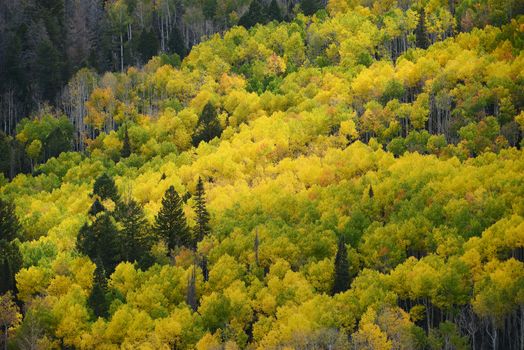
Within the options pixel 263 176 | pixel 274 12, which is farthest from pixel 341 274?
pixel 274 12

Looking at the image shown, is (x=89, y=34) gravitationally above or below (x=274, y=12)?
below

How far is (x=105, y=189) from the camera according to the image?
119 m

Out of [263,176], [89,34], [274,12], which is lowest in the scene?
[263,176]

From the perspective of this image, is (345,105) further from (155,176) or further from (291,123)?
(155,176)

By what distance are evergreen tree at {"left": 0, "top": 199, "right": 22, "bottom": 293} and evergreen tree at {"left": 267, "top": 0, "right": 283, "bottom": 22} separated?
92.8 metres

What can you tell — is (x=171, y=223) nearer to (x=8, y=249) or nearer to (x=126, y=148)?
(x=8, y=249)

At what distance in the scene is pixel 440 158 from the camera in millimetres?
117312

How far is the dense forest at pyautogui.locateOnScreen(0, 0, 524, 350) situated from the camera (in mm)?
86688

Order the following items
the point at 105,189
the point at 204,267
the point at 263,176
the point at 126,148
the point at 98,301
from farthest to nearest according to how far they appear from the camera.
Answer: the point at 126,148, the point at 263,176, the point at 105,189, the point at 204,267, the point at 98,301

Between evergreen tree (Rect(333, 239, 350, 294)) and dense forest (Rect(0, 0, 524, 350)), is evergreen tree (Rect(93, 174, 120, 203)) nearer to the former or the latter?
dense forest (Rect(0, 0, 524, 350))

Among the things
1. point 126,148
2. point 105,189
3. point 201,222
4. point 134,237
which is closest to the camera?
point 134,237

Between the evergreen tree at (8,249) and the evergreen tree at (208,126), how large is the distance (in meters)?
41.6

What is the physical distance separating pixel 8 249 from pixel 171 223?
2120cm

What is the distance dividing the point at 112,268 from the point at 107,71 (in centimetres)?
7900
